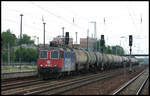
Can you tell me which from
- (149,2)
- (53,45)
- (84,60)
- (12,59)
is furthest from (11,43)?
(149,2)

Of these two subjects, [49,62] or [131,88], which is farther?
[49,62]

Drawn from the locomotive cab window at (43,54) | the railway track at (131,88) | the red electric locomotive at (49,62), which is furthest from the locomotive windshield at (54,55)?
the railway track at (131,88)

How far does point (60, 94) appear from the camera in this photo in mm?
19047

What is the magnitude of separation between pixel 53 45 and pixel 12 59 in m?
61.0

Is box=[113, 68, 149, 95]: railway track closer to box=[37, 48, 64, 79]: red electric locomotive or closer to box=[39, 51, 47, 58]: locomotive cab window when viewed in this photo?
box=[37, 48, 64, 79]: red electric locomotive

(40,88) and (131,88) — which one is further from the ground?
(40,88)

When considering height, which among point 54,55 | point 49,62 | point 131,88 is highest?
point 54,55

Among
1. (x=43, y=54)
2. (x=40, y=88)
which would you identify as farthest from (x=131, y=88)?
(x=43, y=54)

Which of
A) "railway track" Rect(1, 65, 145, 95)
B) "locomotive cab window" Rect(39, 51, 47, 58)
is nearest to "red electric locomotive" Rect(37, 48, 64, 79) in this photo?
"locomotive cab window" Rect(39, 51, 47, 58)

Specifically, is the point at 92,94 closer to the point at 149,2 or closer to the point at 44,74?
the point at 149,2

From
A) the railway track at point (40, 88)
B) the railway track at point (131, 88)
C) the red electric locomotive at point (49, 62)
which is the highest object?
the red electric locomotive at point (49, 62)

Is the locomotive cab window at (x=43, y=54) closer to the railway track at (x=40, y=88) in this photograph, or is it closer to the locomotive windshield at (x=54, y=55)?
the locomotive windshield at (x=54, y=55)

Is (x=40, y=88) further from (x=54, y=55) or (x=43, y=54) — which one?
(x=43, y=54)

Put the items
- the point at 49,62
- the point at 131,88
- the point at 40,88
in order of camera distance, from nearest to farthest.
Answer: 1. the point at 40,88
2. the point at 131,88
3. the point at 49,62
